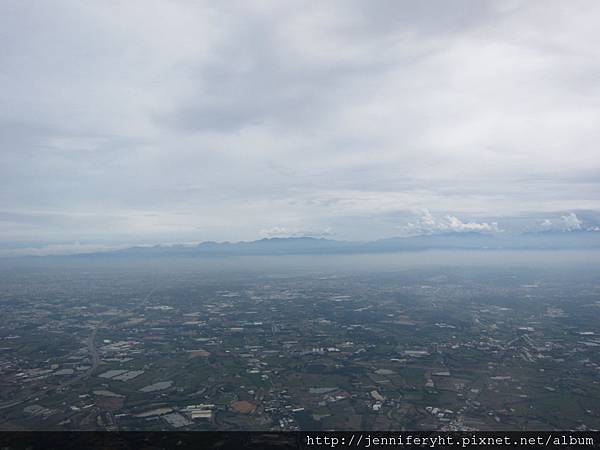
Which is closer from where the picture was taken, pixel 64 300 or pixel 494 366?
pixel 494 366

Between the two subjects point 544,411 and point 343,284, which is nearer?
point 544,411

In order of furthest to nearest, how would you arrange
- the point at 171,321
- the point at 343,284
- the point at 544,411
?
the point at 343,284 → the point at 171,321 → the point at 544,411

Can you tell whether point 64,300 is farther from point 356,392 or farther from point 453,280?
point 453,280

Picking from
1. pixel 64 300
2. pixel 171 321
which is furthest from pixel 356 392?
pixel 64 300

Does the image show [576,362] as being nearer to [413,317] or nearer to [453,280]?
[413,317]

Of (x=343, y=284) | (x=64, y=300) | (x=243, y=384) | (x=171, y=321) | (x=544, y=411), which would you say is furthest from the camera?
(x=343, y=284)
